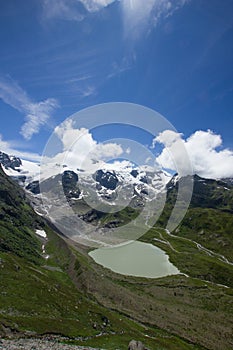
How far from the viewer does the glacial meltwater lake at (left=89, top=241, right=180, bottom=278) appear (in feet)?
433

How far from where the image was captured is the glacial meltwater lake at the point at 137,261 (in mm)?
131875

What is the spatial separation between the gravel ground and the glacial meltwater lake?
9112 cm

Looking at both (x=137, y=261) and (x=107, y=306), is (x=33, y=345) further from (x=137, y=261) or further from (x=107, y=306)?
(x=137, y=261)

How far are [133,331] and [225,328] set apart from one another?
1156 inches

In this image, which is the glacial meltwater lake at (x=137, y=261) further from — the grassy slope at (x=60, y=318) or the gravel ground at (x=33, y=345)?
the gravel ground at (x=33, y=345)

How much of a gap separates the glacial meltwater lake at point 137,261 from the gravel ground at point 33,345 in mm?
91117

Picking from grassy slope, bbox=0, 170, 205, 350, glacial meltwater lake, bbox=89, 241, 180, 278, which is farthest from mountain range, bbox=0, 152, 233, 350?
glacial meltwater lake, bbox=89, 241, 180, 278

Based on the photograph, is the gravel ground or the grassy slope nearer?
the gravel ground

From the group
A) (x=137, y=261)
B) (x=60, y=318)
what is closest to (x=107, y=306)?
(x=60, y=318)

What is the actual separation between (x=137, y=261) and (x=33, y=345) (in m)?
124

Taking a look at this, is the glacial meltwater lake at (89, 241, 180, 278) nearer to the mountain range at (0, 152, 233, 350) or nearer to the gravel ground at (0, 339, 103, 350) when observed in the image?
the mountain range at (0, 152, 233, 350)

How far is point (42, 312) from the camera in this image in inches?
1902

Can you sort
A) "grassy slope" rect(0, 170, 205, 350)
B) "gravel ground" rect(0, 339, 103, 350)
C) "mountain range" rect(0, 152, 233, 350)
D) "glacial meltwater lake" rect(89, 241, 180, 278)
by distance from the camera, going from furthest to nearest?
"glacial meltwater lake" rect(89, 241, 180, 278) → "mountain range" rect(0, 152, 233, 350) → "grassy slope" rect(0, 170, 205, 350) → "gravel ground" rect(0, 339, 103, 350)

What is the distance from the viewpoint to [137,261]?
15325 cm
